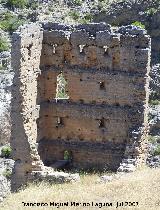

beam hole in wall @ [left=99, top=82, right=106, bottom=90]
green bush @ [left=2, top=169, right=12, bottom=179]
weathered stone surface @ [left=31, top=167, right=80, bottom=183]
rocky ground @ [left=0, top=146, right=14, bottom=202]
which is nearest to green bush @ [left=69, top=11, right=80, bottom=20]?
rocky ground @ [left=0, top=146, right=14, bottom=202]

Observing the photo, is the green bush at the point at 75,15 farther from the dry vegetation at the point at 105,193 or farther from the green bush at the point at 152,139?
the dry vegetation at the point at 105,193

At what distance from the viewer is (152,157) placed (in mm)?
38312

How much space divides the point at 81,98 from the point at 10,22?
3298 centimetres

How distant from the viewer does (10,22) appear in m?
62.7

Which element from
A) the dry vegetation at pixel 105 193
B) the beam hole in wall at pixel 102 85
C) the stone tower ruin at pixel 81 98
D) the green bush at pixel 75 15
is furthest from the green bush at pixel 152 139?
the green bush at pixel 75 15

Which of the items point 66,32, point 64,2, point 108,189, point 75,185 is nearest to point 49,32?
point 66,32

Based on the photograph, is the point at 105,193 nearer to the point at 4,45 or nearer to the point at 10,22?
the point at 4,45

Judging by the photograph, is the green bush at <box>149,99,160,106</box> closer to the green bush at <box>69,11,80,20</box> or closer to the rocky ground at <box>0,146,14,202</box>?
the rocky ground at <box>0,146,14,202</box>

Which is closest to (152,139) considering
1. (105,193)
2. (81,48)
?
(81,48)

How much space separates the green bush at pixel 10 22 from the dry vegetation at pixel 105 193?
36.6 meters

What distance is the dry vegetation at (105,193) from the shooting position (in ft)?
73.6

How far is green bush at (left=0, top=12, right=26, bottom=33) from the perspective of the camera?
61281 mm

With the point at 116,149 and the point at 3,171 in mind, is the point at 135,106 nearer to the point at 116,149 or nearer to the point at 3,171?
the point at 116,149

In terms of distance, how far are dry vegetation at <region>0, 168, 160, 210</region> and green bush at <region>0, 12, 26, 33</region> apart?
3660 cm
